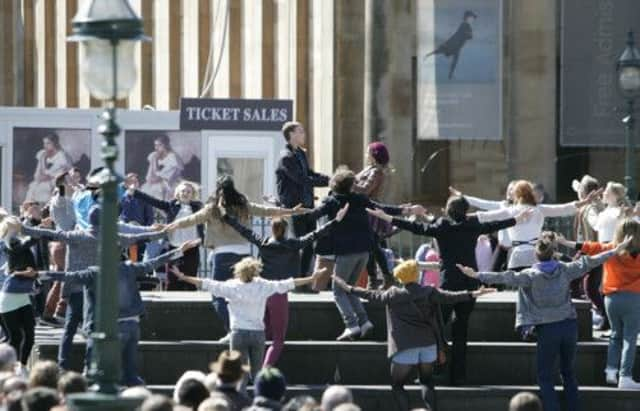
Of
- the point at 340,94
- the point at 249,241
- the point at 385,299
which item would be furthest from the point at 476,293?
the point at 340,94

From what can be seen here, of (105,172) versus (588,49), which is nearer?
(105,172)

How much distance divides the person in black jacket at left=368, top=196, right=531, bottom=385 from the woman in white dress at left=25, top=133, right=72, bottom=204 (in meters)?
8.77

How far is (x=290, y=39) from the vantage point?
157 ft

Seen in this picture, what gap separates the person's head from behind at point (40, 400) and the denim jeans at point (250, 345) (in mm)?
5576

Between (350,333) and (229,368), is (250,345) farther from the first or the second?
(229,368)

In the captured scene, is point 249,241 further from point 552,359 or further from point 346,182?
point 552,359

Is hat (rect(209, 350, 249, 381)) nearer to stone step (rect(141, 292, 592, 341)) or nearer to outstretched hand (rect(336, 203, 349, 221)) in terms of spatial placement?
outstretched hand (rect(336, 203, 349, 221))

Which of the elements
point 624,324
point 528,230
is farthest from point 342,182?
point 624,324

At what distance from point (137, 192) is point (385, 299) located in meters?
5.87

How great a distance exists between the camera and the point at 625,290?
23297 millimetres

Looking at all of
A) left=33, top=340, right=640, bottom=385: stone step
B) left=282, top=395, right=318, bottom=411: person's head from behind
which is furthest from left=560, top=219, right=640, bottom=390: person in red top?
left=282, top=395, right=318, bottom=411: person's head from behind

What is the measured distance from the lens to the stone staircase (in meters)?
23.3

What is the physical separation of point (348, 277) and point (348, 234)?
39 centimetres

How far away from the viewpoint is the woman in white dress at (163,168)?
31.9m
